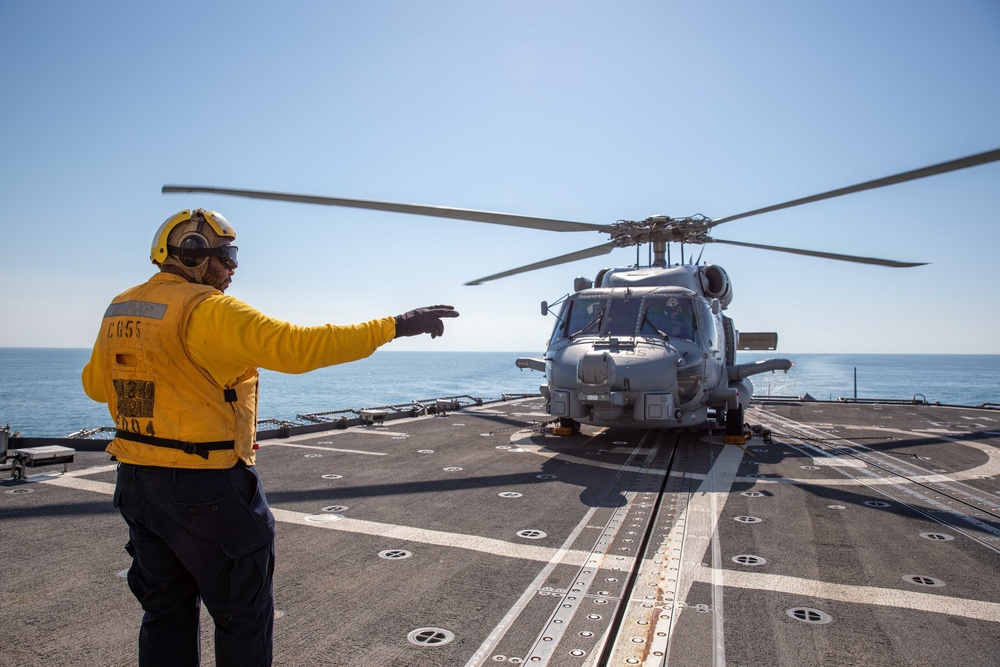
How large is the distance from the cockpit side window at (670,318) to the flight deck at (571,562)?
221 cm

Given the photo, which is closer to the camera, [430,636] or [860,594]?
[430,636]

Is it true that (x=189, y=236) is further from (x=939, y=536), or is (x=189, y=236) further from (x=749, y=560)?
(x=939, y=536)

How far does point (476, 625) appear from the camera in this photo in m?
3.38

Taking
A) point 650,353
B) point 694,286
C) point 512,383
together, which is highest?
point 694,286

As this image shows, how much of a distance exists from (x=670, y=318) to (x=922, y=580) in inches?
247

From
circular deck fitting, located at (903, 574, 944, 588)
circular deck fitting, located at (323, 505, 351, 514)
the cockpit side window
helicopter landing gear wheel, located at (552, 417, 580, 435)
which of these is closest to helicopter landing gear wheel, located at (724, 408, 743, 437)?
the cockpit side window

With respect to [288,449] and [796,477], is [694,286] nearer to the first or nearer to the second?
[796,477]

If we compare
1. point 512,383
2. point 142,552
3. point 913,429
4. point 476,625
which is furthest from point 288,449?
point 512,383

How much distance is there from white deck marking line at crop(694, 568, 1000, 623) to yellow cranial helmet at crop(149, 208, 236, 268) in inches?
146

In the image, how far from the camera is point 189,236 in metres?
2.43

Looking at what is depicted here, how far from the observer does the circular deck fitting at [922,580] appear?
403 cm

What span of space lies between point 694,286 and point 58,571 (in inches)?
399

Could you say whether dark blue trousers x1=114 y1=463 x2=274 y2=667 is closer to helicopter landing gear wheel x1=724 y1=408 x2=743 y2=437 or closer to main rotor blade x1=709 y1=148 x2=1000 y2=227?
main rotor blade x1=709 y1=148 x2=1000 y2=227

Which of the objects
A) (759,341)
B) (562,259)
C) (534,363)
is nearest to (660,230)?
(562,259)
